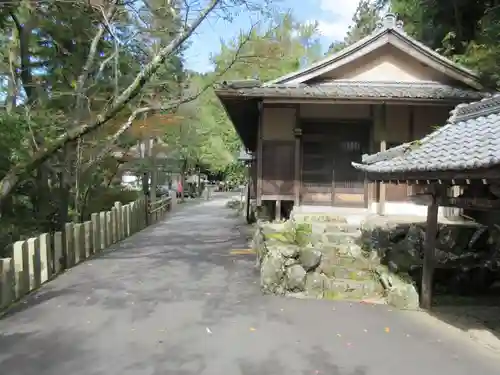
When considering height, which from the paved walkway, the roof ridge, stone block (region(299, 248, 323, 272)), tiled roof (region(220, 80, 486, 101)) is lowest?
the paved walkway

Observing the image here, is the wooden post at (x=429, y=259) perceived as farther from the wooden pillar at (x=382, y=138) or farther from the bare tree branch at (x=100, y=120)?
the bare tree branch at (x=100, y=120)

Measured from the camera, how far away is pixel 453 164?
592 cm

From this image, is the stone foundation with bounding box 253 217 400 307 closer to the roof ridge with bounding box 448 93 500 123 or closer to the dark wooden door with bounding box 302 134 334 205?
the roof ridge with bounding box 448 93 500 123

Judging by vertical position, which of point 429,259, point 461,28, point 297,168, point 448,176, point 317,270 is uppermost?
point 461,28

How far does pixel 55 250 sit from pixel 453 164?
25.6 feet

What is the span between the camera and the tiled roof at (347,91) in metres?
11.3

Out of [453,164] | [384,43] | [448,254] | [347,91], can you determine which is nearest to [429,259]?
[448,254]

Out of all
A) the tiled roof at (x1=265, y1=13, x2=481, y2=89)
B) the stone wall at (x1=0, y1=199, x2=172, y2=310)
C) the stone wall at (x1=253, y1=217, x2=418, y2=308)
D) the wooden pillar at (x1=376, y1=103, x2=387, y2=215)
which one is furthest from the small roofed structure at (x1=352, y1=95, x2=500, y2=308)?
the stone wall at (x1=0, y1=199, x2=172, y2=310)

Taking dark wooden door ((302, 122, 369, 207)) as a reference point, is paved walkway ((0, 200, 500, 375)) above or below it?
below

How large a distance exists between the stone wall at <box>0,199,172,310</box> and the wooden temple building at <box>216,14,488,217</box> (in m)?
4.57

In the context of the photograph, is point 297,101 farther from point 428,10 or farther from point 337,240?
point 428,10

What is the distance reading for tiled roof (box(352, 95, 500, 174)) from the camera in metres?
5.77

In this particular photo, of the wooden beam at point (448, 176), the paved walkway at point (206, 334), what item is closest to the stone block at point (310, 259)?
the paved walkway at point (206, 334)

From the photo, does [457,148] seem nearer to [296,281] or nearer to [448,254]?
[448,254]
